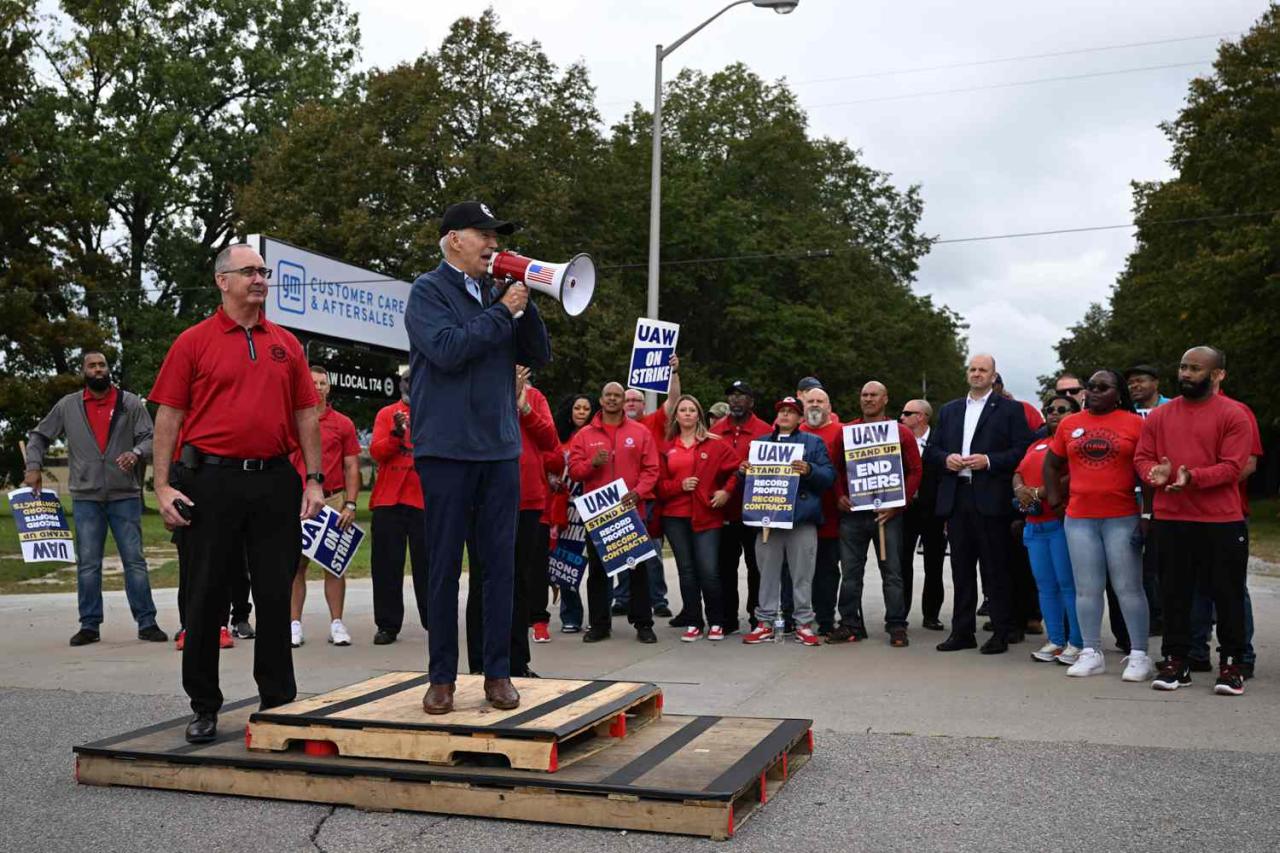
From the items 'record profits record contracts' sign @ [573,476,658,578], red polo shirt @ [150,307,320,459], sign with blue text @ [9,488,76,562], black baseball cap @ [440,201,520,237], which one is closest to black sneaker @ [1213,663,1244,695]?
'record profits record contracts' sign @ [573,476,658,578]

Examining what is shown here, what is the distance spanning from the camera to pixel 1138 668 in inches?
327

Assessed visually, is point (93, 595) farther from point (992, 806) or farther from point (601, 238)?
point (601, 238)

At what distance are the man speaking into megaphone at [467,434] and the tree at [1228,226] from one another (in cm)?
2966

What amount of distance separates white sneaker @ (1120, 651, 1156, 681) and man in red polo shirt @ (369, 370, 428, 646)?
5.20 m

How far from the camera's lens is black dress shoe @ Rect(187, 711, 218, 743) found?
568cm

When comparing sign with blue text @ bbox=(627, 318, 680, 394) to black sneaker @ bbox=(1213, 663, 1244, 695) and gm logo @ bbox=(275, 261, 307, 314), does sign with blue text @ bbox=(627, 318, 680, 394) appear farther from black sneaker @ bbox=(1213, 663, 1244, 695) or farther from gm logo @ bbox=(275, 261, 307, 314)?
gm logo @ bbox=(275, 261, 307, 314)

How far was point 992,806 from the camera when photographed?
514cm

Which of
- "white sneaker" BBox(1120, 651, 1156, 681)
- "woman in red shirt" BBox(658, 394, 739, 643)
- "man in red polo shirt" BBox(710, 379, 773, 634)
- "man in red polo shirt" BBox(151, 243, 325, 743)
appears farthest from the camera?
"man in red polo shirt" BBox(710, 379, 773, 634)

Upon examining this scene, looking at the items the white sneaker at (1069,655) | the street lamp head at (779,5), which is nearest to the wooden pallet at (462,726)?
the white sneaker at (1069,655)

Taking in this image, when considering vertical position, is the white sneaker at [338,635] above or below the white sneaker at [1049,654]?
above

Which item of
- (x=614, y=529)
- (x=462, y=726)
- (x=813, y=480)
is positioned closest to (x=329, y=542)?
(x=614, y=529)

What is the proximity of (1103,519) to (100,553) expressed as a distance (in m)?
7.82

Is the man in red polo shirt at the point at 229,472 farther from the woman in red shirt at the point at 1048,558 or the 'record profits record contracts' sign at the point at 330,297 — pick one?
the 'record profits record contracts' sign at the point at 330,297

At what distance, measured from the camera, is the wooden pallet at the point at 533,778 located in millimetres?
4773
